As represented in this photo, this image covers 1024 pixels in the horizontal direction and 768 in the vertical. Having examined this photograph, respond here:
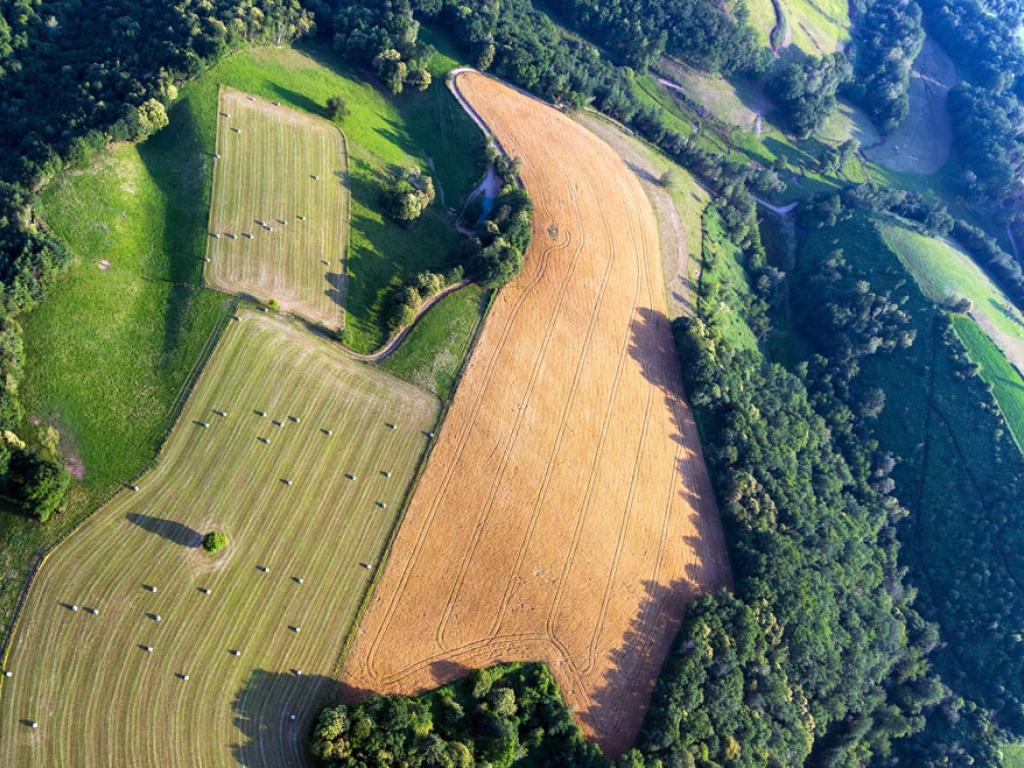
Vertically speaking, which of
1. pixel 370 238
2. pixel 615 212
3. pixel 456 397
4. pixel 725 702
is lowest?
pixel 725 702

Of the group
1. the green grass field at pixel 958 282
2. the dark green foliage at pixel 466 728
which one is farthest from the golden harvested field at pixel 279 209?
the green grass field at pixel 958 282

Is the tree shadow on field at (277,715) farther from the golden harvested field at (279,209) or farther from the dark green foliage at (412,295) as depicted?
the dark green foliage at (412,295)

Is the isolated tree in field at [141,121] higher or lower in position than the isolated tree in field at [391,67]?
lower

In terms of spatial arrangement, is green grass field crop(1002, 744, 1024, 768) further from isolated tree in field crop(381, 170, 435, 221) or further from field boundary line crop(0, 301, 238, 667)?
field boundary line crop(0, 301, 238, 667)

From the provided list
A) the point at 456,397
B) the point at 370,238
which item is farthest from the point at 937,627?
the point at 370,238

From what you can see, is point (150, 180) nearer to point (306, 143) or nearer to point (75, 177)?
point (75, 177)

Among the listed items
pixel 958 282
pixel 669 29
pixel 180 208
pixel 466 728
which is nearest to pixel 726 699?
pixel 466 728

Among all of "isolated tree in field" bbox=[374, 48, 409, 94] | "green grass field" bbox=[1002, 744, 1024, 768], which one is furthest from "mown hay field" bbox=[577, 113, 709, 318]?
"green grass field" bbox=[1002, 744, 1024, 768]
